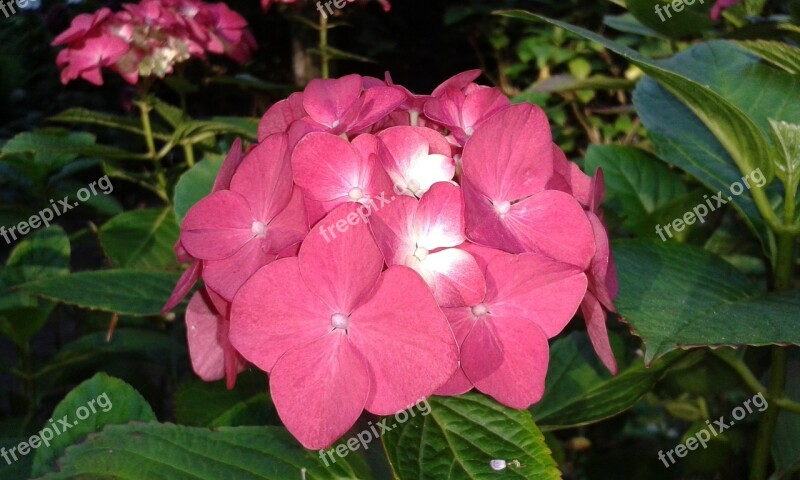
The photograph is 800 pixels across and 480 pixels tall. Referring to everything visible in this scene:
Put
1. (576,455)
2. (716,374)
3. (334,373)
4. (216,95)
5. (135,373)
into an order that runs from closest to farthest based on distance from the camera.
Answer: (334,373), (716,374), (135,373), (576,455), (216,95)

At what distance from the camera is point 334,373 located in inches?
16.3

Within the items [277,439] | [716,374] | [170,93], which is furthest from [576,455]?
[170,93]

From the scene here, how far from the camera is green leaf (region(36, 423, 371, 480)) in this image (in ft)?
1.54

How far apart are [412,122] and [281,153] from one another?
11cm

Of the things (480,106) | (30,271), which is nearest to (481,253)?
(480,106)

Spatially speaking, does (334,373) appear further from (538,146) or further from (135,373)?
(135,373)

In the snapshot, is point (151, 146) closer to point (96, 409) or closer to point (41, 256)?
point (41, 256)

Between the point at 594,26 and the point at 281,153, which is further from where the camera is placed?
the point at 594,26

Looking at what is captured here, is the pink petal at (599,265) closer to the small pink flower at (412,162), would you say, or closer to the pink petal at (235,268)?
the small pink flower at (412,162)

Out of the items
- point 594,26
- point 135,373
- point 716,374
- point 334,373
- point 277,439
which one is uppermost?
point 334,373

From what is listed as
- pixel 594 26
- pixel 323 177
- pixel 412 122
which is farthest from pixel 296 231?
pixel 594 26

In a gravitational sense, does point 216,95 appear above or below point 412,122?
below

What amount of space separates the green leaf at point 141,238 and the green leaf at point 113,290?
0.27m

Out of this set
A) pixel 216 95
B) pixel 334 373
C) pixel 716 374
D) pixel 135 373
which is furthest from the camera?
pixel 216 95
